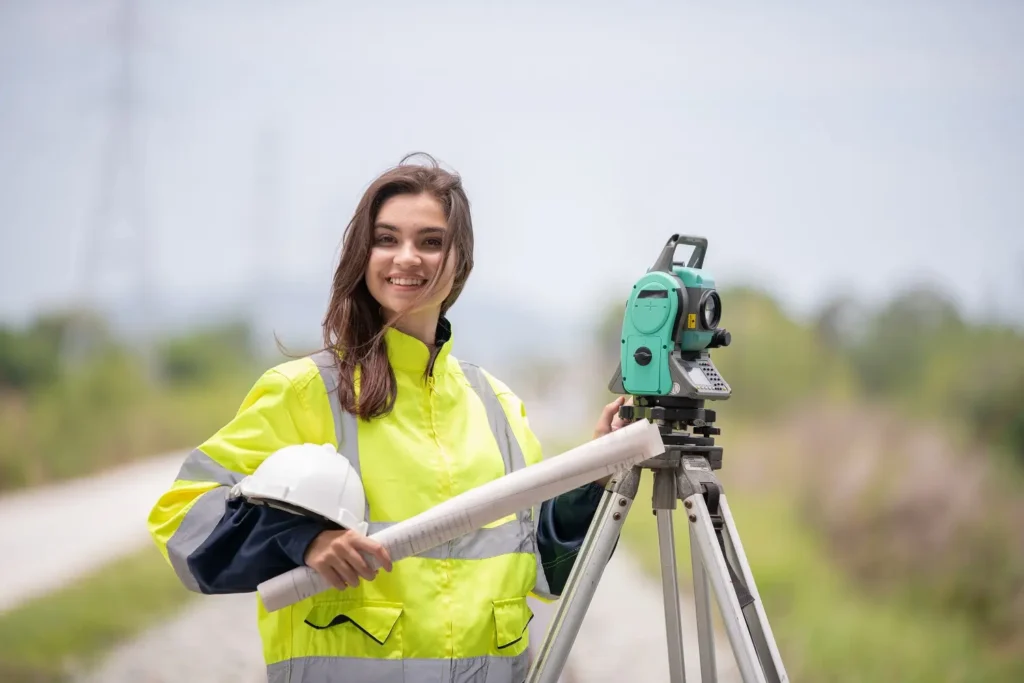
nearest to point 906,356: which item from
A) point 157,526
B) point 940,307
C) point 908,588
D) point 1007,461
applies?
point 940,307

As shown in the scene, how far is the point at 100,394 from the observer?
5434 mm

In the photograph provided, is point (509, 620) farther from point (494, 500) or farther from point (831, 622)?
point (831, 622)

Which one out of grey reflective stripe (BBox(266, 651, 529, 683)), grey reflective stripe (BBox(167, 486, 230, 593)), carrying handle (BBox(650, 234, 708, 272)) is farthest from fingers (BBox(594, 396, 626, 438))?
grey reflective stripe (BBox(167, 486, 230, 593))

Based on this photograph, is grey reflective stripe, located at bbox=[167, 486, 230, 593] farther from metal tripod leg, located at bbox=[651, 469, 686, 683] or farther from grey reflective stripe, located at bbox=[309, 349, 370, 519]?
metal tripod leg, located at bbox=[651, 469, 686, 683]

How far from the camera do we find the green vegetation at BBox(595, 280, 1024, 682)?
484cm

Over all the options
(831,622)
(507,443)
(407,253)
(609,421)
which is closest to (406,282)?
(407,253)

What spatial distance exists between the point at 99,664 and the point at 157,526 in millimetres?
2991

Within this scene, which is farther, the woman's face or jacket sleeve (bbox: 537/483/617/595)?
jacket sleeve (bbox: 537/483/617/595)

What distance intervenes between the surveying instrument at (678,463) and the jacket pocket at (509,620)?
67 millimetres

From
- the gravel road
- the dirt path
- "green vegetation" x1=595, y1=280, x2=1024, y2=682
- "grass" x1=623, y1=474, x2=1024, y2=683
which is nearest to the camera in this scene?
the gravel road

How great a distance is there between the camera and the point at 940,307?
5.55m

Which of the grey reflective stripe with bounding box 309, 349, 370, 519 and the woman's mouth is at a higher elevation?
the woman's mouth

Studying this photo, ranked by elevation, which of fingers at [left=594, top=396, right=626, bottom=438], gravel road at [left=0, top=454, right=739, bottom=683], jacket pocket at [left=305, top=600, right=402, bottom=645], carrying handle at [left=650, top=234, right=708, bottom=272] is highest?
carrying handle at [left=650, top=234, right=708, bottom=272]

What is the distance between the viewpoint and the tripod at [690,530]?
1.91 metres
